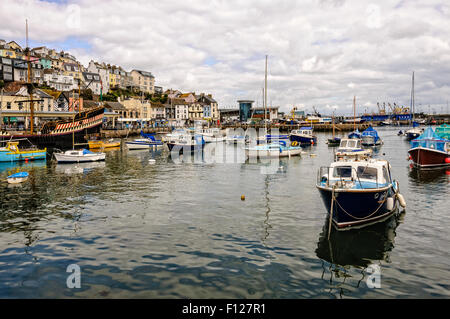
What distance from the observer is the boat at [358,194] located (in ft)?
53.2

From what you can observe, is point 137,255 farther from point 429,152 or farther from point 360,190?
point 429,152

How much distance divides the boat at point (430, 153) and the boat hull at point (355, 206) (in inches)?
1041

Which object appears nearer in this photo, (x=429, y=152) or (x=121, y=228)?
(x=121, y=228)

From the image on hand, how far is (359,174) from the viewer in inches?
748

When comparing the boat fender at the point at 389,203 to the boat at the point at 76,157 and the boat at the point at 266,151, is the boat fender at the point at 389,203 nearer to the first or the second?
the boat at the point at 266,151

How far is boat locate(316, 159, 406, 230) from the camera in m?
16.2

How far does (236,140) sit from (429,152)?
53.6 m

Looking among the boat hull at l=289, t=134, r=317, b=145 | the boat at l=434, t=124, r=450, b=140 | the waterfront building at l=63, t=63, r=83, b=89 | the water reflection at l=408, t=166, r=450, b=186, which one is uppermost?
the waterfront building at l=63, t=63, r=83, b=89

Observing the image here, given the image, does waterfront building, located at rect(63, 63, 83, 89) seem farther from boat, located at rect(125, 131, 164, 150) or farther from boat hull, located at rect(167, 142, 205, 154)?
boat hull, located at rect(167, 142, 205, 154)

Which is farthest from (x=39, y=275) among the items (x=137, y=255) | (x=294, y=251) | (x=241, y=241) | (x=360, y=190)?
(x=360, y=190)

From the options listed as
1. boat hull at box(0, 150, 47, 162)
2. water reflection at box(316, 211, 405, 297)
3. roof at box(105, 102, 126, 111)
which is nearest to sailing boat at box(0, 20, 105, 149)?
boat hull at box(0, 150, 47, 162)

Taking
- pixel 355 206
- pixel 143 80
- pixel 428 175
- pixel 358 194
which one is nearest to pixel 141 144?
pixel 428 175

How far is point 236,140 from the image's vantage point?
87562 mm
